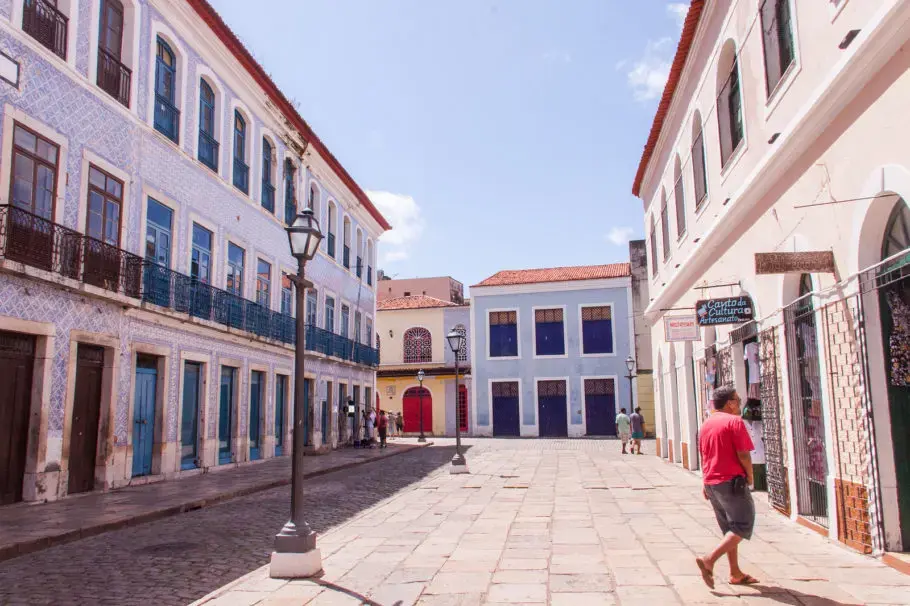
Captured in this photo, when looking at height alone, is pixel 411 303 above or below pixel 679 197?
above

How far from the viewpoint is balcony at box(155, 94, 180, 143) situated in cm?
1523

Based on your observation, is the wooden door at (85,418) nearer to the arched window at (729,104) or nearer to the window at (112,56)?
the window at (112,56)

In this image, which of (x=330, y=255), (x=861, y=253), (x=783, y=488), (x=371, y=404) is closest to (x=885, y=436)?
(x=861, y=253)

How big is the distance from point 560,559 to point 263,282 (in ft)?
49.8

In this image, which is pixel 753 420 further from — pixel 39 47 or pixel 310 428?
pixel 310 428

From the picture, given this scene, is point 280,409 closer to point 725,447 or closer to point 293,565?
point 293,565

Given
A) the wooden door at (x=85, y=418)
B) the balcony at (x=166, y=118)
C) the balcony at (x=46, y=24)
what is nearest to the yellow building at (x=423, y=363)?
the balcony at (x=166, y=118)

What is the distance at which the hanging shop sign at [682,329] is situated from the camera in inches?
531

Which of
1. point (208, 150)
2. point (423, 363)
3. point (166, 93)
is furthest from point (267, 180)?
point (423, 363)

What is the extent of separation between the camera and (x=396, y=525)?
365 inches

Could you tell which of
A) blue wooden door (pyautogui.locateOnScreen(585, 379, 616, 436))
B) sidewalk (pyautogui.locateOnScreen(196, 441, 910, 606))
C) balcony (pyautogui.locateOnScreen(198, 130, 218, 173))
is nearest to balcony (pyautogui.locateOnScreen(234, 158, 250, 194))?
balcony (pyautogui.locateOnScreen(198, 130, 218, 173))

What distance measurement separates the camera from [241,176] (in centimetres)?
1936

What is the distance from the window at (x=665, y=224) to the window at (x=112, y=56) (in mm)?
11862

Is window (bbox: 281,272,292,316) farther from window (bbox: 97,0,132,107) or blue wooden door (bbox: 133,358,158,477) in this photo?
window (bbox: 97,0,132,107)
